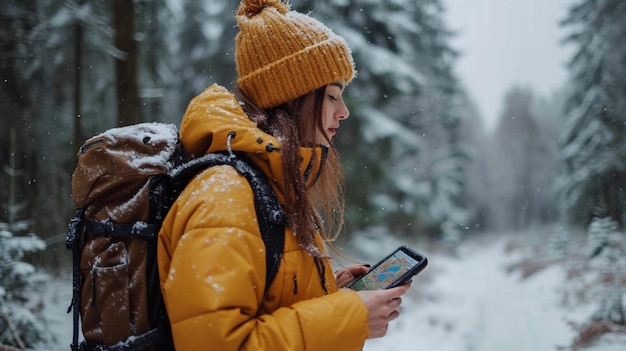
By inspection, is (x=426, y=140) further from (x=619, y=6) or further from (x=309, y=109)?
(x=309, y=109)

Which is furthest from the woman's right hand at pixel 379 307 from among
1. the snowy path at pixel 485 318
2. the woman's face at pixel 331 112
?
the snowy path at pixel 485 318

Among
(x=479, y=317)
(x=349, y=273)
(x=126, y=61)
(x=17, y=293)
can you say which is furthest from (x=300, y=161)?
(x=479, y=317)

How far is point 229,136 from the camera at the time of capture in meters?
1.62

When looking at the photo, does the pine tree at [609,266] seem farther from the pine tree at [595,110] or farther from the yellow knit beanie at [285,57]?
the yellow knit beanie at [285,57]

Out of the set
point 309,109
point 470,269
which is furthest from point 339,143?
point 470,269

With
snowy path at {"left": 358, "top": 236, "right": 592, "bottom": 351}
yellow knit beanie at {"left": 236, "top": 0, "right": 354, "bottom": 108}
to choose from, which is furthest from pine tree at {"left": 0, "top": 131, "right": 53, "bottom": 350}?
snowy path at {"left": 358, "top": 236, "right": 592, "bottom": 351}

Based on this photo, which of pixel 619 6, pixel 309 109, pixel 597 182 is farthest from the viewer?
pixel 619 6

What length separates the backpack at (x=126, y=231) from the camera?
158 centimetres

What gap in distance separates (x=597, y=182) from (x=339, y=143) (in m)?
6.42

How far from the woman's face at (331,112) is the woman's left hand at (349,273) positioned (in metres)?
0.72

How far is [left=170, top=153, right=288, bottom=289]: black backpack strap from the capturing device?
5.12ft

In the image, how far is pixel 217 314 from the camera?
1354 mm

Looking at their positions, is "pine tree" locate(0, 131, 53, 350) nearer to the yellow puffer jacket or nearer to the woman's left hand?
the woman's left hand

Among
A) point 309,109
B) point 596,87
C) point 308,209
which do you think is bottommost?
point 596,87
